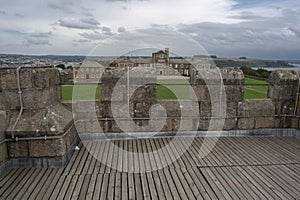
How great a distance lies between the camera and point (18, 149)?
3.60m

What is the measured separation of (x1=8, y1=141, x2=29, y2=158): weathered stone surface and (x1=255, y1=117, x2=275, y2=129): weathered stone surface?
4616 mm

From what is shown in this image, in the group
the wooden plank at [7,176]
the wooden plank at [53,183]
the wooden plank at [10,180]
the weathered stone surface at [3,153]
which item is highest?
the weathered stone surface at [3,153]

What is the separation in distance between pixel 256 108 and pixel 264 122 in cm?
40

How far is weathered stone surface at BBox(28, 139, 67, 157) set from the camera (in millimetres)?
3607

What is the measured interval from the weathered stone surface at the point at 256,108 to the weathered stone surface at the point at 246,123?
0.38 feet

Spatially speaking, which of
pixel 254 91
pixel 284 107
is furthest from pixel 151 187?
pixel 254 91

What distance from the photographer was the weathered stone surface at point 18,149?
3.58 metres

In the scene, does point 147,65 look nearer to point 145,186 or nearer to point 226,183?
point 145,186

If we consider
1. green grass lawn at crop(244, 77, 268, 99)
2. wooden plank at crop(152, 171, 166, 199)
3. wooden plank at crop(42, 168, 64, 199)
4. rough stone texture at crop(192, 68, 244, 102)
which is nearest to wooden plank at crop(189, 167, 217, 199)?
wooden plank at crop(152, 171, 166, 199)

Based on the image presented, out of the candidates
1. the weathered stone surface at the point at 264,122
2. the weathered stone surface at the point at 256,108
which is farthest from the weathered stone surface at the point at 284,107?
the weathered stone surface at the point at 264,122

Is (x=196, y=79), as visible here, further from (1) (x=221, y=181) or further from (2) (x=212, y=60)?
(1) (x=221, y=181)

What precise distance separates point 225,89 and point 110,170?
290cm

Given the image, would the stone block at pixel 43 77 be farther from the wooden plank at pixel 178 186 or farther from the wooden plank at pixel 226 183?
the wooden plank at pixel 226 183

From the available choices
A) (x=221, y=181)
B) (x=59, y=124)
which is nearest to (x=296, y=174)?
(x=221, y=181)
